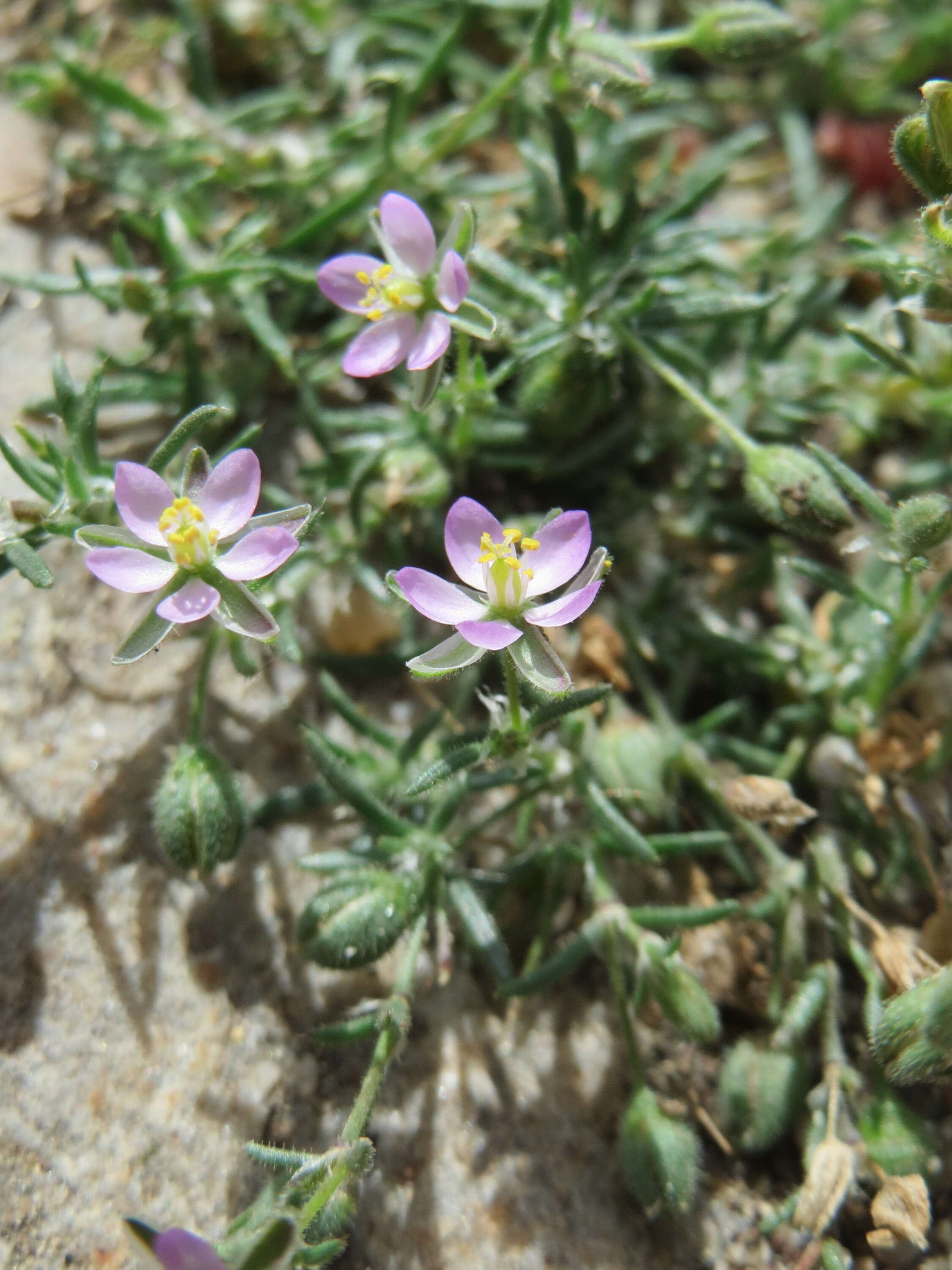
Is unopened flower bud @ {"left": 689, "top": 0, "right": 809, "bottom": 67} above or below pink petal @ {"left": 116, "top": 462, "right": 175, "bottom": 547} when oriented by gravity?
above

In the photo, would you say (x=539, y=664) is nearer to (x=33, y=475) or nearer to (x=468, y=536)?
(x=468, y=536)

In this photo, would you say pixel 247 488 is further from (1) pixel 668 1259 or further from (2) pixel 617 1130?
(1) pixel 668 1259

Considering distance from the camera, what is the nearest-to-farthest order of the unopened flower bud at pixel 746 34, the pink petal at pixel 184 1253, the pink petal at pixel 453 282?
the pink petal at pixel 184 1253
the pink petal at pixel 453 282
the unopened flower bud at pixel 746 34

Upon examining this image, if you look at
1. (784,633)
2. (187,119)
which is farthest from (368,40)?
(784,633)

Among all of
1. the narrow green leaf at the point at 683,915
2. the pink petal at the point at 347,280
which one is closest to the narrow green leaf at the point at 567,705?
the narrow green leaf at the point at 683,915

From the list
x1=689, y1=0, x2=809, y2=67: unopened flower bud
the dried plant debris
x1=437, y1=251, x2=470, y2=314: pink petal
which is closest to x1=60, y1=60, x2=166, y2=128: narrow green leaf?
the dried plant debris

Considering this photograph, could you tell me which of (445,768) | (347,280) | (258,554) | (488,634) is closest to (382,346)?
(347,280)

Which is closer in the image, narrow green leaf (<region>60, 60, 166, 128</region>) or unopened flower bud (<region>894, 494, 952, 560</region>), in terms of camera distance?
unopened flower bud (<region>894, 494, 952, 560</region>)

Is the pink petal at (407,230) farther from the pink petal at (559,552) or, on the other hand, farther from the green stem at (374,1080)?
the green stem at (374,1080)

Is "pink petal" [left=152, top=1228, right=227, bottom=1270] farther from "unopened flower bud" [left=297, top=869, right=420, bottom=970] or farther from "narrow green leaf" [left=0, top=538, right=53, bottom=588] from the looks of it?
"narrow green leaf" [left=0, top=538, right=53, bottom=588]

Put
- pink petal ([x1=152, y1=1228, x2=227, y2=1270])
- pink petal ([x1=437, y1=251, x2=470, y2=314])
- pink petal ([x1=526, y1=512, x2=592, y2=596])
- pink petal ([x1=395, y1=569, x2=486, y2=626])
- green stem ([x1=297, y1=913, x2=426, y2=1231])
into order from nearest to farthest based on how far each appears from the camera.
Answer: pink petal ([x1=152, y1=1228, x2=227, y2=1270]) < green stem ([x1=297, y1=913, x2=426, y2=1231]) < pink petal ([x1=395, y1=569, x2=486, y2=626]) < pink petal ([x1=526, y1=512, x2=592, y2=596]) < pink petal ([x1=437, y1=251, x2=470, y2=314])
